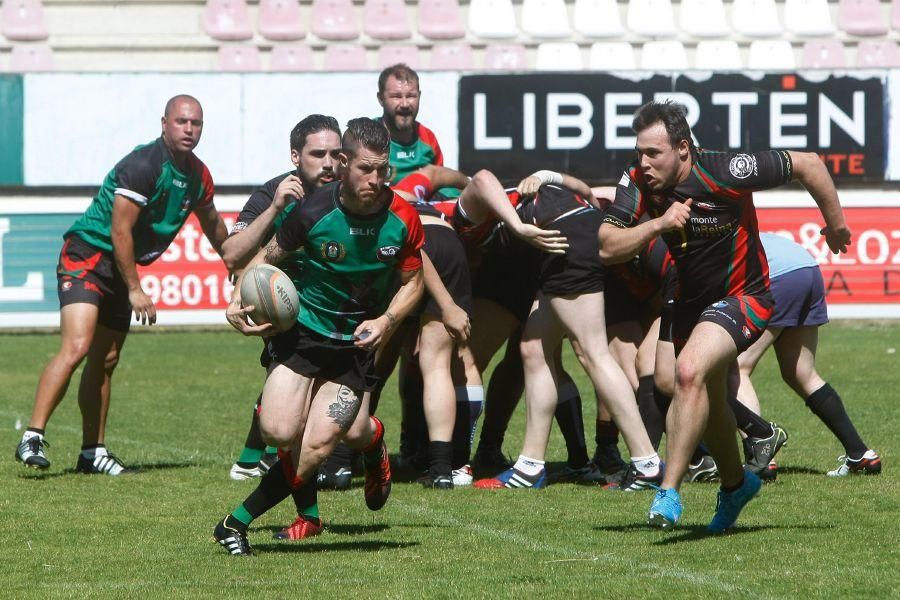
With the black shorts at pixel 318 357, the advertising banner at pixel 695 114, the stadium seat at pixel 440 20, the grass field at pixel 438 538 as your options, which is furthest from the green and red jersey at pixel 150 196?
the stadium seat at pixel 440 20

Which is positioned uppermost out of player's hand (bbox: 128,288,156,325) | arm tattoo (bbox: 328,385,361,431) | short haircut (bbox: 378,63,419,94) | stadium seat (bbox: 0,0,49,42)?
stadium seat (bbox: 0,0,49,42)

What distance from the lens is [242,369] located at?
49.4 feet

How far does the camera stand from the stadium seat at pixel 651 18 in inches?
922

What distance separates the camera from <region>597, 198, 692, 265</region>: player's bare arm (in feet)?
20.9

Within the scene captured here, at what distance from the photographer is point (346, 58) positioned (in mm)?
22922

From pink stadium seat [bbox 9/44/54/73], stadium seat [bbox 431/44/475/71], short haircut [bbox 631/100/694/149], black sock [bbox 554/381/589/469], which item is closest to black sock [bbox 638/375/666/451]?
black sock [bbox 554/381/589/469]

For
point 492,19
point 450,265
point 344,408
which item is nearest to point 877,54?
Result: point 492,19

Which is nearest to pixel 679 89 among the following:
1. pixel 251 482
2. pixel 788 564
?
pixel 251 482

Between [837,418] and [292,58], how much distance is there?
16072 mm

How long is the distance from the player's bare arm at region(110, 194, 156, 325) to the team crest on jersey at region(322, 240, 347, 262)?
2.38 m

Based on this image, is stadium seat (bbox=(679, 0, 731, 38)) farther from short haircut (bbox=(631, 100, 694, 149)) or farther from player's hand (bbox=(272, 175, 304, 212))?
short haircut (bbox=(631, 100, 694, 149))

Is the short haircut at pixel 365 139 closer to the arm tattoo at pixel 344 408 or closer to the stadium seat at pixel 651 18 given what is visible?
the arm tattoo at pixel 344 408

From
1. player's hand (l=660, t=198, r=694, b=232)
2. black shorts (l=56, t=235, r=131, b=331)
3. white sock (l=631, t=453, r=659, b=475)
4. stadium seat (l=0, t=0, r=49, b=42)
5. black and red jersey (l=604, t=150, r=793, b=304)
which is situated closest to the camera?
player's hand (l=660, t=198, r=694, b=232)

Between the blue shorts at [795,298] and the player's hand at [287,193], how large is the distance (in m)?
2.85
